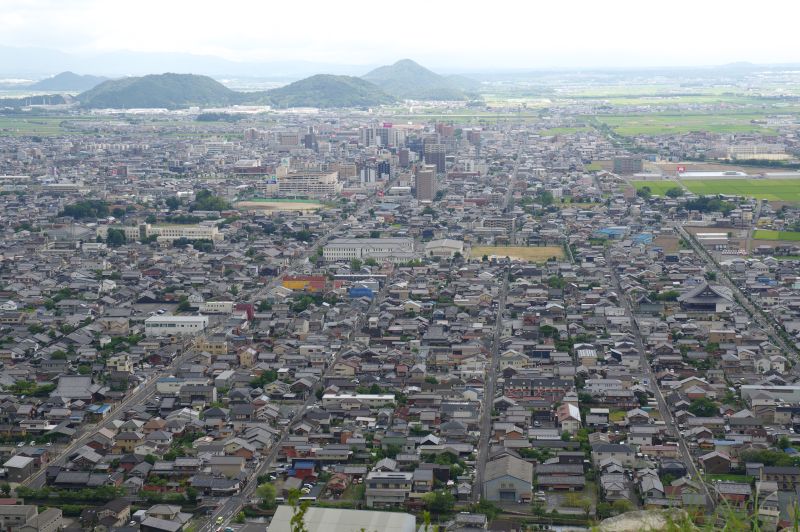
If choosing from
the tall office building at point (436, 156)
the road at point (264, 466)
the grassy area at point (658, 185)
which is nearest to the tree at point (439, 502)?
the road at point (264, 466)

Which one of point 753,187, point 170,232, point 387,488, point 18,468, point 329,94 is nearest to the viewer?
point 387,488

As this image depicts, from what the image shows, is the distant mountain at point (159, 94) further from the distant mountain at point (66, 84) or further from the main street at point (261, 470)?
the main street at point (261, 470)

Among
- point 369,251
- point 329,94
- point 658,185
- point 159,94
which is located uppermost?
point 159,94

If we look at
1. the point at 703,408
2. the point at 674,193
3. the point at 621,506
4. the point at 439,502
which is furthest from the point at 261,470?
the point at 674,193

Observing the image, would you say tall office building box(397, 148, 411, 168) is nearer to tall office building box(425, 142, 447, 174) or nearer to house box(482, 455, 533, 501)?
tall office building box(425, 142, 447, 174)

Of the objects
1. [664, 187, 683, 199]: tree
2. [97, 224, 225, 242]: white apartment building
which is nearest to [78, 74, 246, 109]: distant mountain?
[97, 224, 225, 242]: white apartment building

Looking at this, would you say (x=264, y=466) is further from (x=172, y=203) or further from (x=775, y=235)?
(x=172, y=203)
